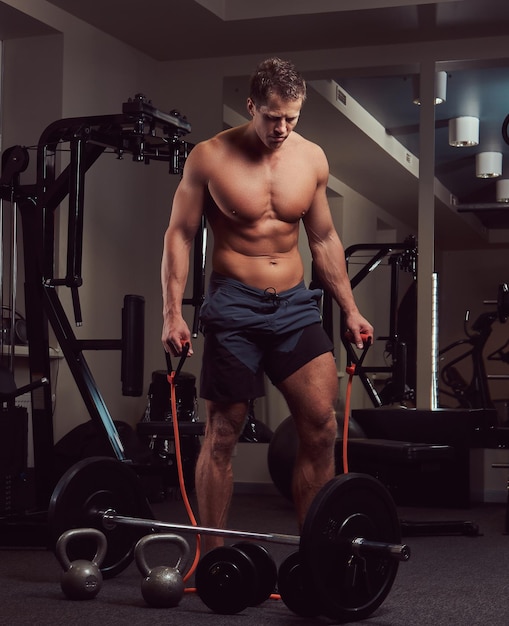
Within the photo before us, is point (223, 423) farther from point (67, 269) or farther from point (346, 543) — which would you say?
point (67, 269)

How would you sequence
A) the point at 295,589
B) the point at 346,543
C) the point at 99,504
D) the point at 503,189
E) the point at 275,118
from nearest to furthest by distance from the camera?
1. the point at 346,543
2. the point at 295,589
3. the point at 275,118
4. the point at 99,504
5. the point at 503,189

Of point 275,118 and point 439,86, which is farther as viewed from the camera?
point 439,86

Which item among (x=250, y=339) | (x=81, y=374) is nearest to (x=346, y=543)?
(x=250, y=339)

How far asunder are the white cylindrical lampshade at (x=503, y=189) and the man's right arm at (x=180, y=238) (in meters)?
5.76

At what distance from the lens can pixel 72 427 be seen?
4.95 metres

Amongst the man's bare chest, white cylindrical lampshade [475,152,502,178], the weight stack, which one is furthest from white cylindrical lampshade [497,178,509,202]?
the man's bare chest

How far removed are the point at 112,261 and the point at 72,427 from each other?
3.12 feet

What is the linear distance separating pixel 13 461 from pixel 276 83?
1910 mm

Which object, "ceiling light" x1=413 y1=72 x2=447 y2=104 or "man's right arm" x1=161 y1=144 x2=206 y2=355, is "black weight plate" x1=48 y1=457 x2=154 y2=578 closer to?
"man's right arm" x1=161 y1=144 x2=206 y2=355

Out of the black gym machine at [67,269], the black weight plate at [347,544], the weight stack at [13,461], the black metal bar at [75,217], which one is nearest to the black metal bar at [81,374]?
the black gym machine at [67,269]

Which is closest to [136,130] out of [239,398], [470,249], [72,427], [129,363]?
[129,363]

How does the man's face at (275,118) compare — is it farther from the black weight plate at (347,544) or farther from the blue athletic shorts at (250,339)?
the black weight plate at (347,544)

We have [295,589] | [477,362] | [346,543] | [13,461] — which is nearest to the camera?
[346,543]

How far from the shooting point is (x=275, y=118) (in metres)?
2.56
